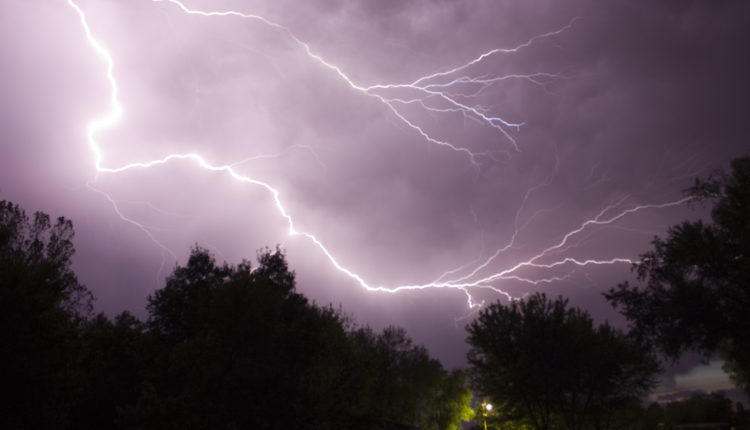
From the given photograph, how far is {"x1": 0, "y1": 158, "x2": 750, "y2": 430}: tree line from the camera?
37.6ft

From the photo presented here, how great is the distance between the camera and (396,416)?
39344mm

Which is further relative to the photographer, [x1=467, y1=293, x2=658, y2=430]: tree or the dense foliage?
[x1=467, y1=293, x2=658, y2=430]: tree

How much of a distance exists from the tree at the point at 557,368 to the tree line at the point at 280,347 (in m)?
0.07

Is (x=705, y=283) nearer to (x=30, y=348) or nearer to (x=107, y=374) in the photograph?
(x=30, y=348)

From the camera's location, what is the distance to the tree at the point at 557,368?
22.5 meters

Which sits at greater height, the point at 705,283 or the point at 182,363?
the point at 705,283

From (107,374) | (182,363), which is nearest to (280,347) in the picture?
(182,363)

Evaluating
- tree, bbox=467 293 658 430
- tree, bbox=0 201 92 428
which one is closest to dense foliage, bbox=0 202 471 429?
tree, bbox=0 201 92 428

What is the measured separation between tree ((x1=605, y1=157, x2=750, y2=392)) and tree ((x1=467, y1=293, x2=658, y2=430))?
8085 millimetres

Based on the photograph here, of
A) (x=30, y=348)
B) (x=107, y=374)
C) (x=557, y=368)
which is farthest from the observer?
(x=557, y=368)

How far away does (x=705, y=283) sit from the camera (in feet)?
45.2

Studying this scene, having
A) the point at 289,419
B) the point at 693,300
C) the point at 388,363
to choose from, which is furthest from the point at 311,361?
the point at 388,363

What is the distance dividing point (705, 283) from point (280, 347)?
1410 centimetres

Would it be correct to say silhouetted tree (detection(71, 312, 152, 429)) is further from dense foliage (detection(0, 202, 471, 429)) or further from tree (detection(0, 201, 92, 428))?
tree (detection(0, 201, 92, 428))
